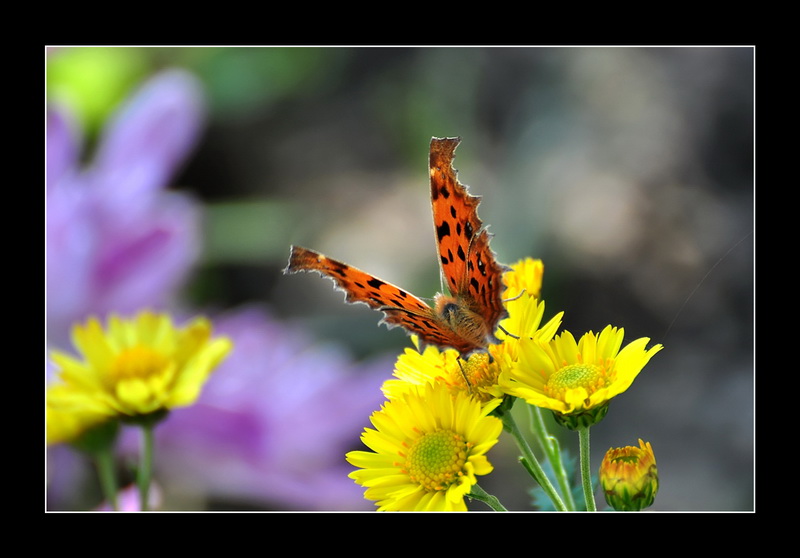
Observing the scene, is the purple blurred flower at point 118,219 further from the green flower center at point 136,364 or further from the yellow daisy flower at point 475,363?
the yellow daisy flower at point 475,363

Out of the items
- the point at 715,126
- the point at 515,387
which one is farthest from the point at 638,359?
the point at 715,126

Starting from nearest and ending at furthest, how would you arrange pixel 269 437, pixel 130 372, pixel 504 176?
pixel 130 372, pixel 269 437, pixel 504 176

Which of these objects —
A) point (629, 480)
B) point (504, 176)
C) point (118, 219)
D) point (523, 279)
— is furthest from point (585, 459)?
point (504, 176)

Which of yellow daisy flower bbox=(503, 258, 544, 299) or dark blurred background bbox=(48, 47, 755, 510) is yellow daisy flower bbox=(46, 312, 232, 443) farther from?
dark blurred background bbox=(48, 47, 755, 510)

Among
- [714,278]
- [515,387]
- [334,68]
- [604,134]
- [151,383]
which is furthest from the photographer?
[334,68]

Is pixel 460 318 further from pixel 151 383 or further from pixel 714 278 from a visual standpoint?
pixel 714 278

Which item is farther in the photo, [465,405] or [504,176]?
[504,176]

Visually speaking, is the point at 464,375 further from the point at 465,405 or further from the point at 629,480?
the point at 629,480

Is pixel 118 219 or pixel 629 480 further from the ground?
pixel 118 219
